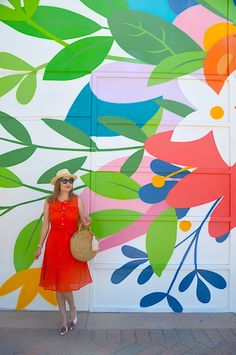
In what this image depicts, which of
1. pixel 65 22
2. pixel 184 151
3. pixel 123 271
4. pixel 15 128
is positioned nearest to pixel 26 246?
pixel 123 271

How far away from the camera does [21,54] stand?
4016 mm

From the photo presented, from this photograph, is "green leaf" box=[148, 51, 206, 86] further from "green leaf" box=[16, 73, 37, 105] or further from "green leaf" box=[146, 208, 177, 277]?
"green leaf" box=[146, 208, 177, 277]

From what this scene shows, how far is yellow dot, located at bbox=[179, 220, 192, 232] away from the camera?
13.0ft

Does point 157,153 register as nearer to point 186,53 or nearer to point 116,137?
point 116,137

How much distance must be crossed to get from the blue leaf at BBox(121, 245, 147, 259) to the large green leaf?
275 cm

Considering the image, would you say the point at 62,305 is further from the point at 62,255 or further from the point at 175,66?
the point at 175,66

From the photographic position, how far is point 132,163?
3.96 m

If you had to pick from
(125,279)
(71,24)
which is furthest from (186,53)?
(125,279)

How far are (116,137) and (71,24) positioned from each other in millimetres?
1440

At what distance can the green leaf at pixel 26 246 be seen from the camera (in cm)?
395

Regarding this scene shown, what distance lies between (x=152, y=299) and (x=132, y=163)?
1.60 meters

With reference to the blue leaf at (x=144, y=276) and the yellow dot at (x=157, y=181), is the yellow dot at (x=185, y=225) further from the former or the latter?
the blue leaf at (x=144, y=276)

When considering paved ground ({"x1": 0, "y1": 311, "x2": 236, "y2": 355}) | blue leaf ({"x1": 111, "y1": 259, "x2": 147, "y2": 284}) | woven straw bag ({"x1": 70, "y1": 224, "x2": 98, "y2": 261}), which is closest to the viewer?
paved ground ({"x1": 0, "y1": 311, "x2": 236, "y2": 355})

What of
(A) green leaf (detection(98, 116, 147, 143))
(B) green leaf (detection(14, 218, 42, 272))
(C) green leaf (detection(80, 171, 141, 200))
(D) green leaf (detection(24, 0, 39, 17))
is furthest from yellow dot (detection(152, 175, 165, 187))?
(D) green leaf (detection(24, 0, 39, 17))
